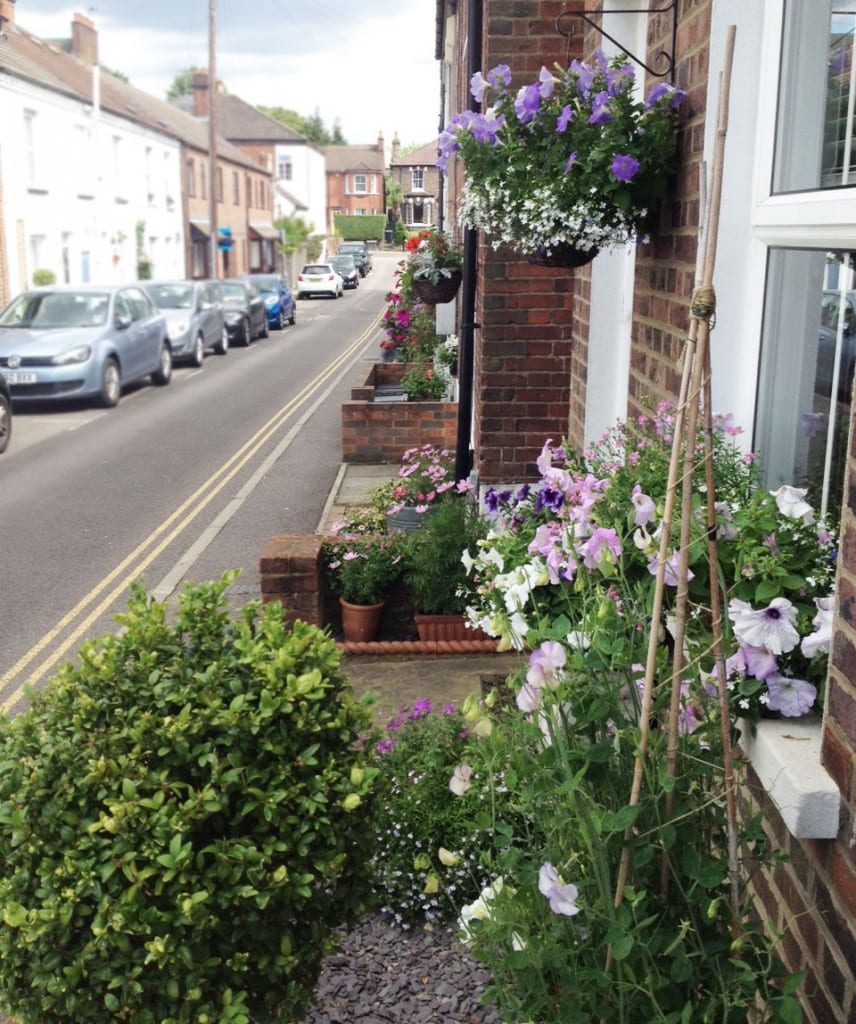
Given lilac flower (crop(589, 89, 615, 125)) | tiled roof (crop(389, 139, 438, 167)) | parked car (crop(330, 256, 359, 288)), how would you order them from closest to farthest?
1. lilac flower (crop(589, 89, 615, 125))
2. tiled roof (crop(389, 139, 438, 167))
3. parked car (crop(330, 256, 359, 288))

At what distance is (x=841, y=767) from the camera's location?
2.08 meters

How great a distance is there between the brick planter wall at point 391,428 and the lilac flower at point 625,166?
29.2 ft

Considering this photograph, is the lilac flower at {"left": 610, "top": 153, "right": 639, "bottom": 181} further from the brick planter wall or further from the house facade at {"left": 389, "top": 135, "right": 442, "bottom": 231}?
the house facade at {"left": 389, "top": 135, "right": 442, "bottom": 231}

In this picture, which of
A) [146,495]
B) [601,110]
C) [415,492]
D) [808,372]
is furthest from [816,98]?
[146,495]

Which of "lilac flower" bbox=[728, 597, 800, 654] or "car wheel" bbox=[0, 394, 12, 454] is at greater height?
"lilac flower" bbox=[728, 597, 800, 654]

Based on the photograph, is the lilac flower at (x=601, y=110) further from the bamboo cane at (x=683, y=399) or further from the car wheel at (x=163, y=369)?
the car wheel at (x=163, y=369)

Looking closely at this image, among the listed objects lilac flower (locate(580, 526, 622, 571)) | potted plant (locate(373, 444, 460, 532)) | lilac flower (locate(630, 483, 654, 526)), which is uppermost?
lilac flower (locate(630, 483, 654, 526))

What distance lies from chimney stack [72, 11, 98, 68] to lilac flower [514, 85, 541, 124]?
1627 inches

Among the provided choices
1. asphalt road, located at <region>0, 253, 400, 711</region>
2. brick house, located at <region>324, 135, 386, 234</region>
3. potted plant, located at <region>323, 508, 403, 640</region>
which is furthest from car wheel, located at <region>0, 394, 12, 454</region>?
brick house, located at <region>324, 135, 386, 234</region>

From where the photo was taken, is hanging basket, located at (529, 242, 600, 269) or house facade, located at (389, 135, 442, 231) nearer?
hanging basket, located at (529, 242, 600, 269)

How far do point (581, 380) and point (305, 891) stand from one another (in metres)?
3.45

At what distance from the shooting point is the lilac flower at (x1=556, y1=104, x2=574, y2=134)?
12.1 ft

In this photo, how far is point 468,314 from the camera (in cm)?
741

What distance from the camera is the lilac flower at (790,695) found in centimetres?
228
